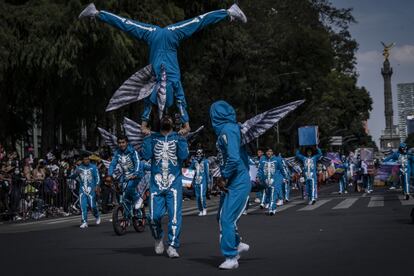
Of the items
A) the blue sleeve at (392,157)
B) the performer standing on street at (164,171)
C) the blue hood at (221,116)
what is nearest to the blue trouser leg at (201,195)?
the blue sleeve at (392,157)

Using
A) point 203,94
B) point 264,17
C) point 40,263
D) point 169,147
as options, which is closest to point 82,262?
point 40,263

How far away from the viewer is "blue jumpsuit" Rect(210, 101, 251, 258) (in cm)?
998

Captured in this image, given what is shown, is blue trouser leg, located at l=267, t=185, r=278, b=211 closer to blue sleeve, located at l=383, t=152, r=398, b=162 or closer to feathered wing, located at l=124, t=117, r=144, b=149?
blue sleeve, located at l=383, t=152, r=398, b=162

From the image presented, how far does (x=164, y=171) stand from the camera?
1163cm

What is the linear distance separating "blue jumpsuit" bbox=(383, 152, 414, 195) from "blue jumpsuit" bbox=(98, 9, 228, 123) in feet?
39.3

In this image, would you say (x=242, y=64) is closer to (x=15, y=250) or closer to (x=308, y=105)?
(x=308, y=105)

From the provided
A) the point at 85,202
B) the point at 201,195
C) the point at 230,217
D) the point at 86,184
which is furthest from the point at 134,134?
the point at 201,195

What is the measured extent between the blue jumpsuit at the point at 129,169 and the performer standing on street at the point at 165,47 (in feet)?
7.44

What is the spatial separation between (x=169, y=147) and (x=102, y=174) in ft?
58.1

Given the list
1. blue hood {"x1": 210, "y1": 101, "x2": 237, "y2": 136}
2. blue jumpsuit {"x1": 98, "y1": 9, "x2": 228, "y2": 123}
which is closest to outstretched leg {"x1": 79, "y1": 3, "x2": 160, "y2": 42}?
blue jumpsuit {"x1": 98, "y1": 9, "x2": 228, "y2": 123}

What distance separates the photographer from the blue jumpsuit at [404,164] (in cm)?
2505

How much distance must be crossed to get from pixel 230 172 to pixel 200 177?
14.3 metres

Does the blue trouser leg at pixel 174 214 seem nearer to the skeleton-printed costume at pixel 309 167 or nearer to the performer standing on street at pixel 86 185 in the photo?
the performer standing on street at pixel 86 185

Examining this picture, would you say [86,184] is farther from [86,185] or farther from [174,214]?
[174,214]
